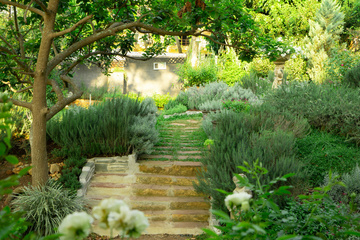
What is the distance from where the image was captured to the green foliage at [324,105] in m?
5.80

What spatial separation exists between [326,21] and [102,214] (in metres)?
20.4

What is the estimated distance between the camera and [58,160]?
18.3ft

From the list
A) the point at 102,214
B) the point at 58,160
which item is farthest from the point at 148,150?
the point at 102,214

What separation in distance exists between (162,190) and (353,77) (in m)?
6.50

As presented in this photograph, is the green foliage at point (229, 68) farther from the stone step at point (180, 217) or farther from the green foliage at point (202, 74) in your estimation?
the stone step at point (180, 217)

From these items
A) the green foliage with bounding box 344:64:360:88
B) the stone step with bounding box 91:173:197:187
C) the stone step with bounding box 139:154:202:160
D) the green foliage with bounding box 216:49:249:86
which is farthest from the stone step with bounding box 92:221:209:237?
the green foliage with bounding box 216:49:249:86

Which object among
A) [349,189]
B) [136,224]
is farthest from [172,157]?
[136,224]

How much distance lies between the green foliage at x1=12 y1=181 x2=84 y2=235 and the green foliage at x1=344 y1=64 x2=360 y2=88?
7617mm

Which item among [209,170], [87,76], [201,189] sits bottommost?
[201,189]

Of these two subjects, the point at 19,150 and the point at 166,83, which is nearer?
the point at 19,150

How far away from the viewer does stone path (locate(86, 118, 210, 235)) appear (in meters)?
4.88

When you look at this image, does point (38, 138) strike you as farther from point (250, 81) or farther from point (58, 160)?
point (250, 81)

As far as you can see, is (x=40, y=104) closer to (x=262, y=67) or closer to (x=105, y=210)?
(x=105, y=210)

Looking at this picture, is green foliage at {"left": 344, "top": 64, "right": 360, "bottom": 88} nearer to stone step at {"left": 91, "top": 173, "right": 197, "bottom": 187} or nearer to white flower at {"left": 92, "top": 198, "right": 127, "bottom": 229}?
stone step at {"left": 91, "top": 173, "right": 197, "bottom": 187}
